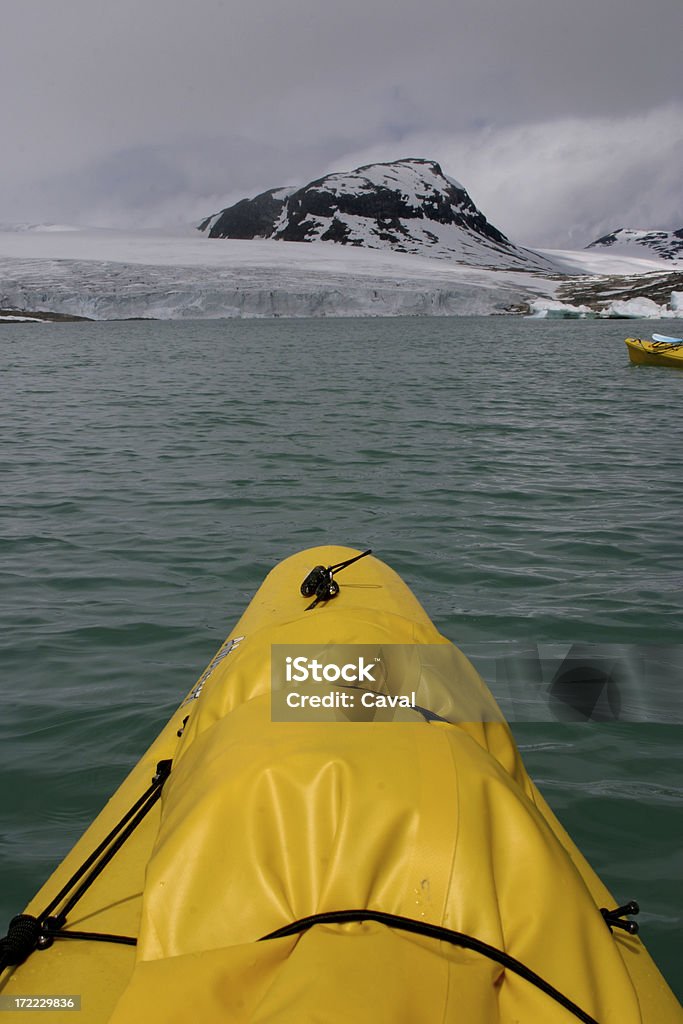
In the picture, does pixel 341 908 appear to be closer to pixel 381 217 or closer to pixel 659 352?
pixel 659 352

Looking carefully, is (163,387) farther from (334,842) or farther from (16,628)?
(334,842)

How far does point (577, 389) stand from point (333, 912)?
582 inches

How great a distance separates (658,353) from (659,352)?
0.05m

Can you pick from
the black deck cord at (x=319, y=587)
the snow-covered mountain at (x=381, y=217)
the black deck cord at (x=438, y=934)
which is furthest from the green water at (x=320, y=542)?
the snow-covered mountain at (x=381, y=217)

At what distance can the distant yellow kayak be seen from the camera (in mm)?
18331

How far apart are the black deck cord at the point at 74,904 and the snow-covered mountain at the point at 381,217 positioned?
104 m

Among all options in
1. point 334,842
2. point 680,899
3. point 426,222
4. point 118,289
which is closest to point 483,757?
point 334,842

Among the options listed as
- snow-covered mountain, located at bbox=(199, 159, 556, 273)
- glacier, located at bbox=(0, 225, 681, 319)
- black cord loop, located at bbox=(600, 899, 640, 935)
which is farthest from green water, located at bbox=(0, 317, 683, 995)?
snow-covered mountain, located at bbox=(199, 159, 556, 273)

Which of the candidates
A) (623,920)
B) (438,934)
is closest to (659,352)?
(623,920)

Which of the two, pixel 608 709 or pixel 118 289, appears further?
pixel 118 289

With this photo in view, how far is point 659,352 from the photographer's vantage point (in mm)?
18531

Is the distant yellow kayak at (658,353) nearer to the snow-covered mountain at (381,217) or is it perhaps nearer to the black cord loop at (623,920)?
the black cord loop at (623,920)

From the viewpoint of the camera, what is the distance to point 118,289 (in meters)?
43.3

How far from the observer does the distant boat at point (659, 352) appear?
1834cm
